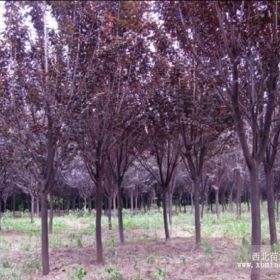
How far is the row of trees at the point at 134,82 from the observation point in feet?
16.3

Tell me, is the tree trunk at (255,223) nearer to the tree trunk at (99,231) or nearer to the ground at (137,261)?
the ground at (137,261)

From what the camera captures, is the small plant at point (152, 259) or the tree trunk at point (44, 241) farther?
the small plant at point (152, 259)

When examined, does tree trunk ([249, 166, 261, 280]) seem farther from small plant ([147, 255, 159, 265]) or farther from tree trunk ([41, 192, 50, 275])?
tree trunk ([41, 192, 50, 275])

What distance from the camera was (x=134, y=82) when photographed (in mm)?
7629

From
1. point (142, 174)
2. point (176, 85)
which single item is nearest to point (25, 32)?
point (176, 85)

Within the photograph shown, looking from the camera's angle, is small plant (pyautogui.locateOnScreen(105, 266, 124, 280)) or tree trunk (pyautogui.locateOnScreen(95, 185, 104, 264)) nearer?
small plant (pyautogui.locateOnScreen(105, 266, 124, 280))

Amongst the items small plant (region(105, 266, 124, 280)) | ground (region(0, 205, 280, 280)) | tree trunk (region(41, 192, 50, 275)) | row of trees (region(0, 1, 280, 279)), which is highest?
row of trees (region(0, 1, 280, 279))

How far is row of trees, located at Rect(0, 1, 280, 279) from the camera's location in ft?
16.3

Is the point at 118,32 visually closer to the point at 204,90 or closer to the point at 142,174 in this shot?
the point at 204,90

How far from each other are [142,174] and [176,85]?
18.4m

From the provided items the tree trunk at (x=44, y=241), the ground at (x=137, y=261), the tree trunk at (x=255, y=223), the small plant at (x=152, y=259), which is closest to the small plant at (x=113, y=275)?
the ground at (x=137, y=261)

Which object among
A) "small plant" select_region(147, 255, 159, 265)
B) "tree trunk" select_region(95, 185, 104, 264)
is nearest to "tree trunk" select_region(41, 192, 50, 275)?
"tree trunk" select_region(95, 185, 104, 264)

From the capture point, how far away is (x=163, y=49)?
6.71m

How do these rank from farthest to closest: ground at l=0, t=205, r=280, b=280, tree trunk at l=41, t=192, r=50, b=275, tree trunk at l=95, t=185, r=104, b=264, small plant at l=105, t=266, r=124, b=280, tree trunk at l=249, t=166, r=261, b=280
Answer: tree trunk at l=95, t=185, r=104, b=264
tree trunk at l=41, t=192, r=50, b=275
ground at l=0, t=205, r=280, b=280
small plant at l=105, t=266, r=124, b=280
tree trunk at l=249, t=166, r=261, b=280
